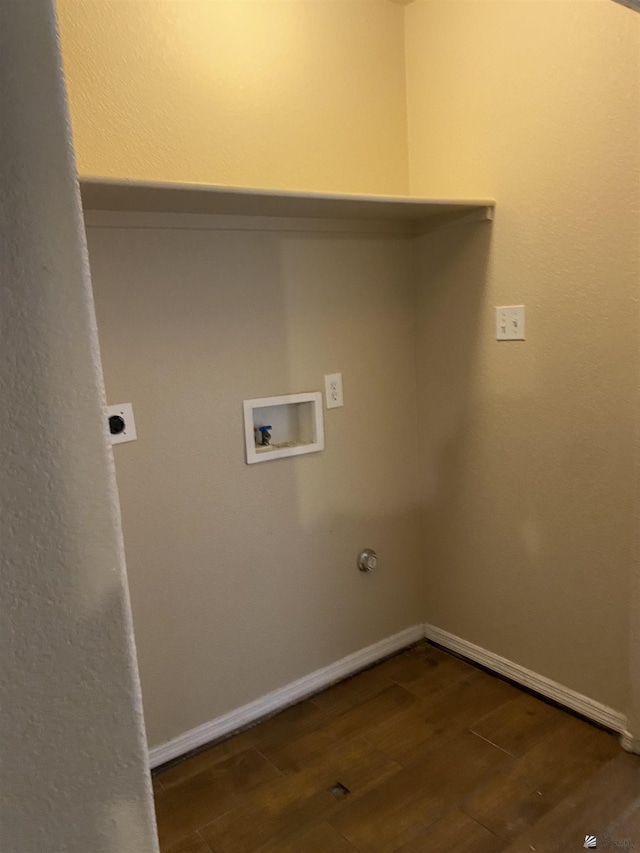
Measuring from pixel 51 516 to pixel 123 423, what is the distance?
1213mm

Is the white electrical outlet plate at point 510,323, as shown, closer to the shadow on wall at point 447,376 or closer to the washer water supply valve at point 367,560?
the shadow on wall at point 447,376

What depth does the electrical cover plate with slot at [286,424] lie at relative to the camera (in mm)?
2059

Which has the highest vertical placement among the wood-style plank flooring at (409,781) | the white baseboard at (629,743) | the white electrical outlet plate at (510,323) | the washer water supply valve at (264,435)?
the white electrical outlet plate at (510,323)

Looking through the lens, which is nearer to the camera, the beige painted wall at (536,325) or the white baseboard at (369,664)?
the beige painted wall at (536,325)

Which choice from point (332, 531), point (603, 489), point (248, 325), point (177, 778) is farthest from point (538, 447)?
point (177, 778)

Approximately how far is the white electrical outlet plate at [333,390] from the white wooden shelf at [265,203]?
21.0 inches

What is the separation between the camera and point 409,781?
72.9 inches

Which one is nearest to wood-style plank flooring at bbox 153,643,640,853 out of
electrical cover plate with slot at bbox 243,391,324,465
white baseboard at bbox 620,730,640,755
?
white baseboard at bbox 620,730,640,755

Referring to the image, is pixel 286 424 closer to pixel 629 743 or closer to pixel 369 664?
pixel 369 664

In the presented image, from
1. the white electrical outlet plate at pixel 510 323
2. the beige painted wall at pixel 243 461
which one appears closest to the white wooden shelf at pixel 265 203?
the beige painted wall at pixel 243 461

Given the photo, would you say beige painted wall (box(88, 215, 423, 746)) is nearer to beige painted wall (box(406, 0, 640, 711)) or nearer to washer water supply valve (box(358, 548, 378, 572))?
washer water supply valve (box(358, 548, 378, 572))

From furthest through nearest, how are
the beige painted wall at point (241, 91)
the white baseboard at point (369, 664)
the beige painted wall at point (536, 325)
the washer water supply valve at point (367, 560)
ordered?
the washer water supply valve at point (367, 560), the white baseboard at point (369, 664), the beige painted wall at point (536, 325), the beige painted wall at point (241, 91)

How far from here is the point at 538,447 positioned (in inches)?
81.9

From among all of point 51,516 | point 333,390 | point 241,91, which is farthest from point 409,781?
point 241,91
